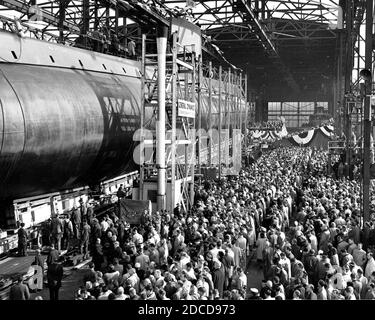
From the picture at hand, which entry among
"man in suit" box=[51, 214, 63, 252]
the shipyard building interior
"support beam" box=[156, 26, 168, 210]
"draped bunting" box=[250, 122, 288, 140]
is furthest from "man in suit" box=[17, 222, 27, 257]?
"draped bunting" box=[250, 122, 288, 140]

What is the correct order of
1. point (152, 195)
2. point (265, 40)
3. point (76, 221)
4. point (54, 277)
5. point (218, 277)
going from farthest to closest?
point (265, 40), point (152, 195), point (76, 221), point (54, 277), point (218, 277)

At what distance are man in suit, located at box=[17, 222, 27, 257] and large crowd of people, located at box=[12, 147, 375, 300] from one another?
158 centimetres

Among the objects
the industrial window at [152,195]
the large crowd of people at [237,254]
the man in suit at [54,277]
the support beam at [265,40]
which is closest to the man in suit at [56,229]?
the large crowd of people at [237,254]

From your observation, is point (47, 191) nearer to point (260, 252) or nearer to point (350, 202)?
point (260, 252)

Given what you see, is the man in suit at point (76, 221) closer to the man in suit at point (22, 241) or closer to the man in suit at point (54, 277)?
the man in suit at point (22, 241)

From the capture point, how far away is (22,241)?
505 inches

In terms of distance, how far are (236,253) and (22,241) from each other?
17.9 feet

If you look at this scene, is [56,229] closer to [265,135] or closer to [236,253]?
[236,253]

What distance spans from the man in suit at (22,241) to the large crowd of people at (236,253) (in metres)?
1.58

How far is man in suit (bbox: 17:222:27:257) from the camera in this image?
12.8 m

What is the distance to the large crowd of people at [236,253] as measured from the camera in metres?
8.95

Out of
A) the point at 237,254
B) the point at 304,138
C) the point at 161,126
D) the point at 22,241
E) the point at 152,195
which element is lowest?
the point at 237,254

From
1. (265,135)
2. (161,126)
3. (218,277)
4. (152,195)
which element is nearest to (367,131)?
(161,126)

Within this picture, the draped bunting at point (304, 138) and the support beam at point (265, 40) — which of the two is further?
the draped bunting at point (304, 138)
